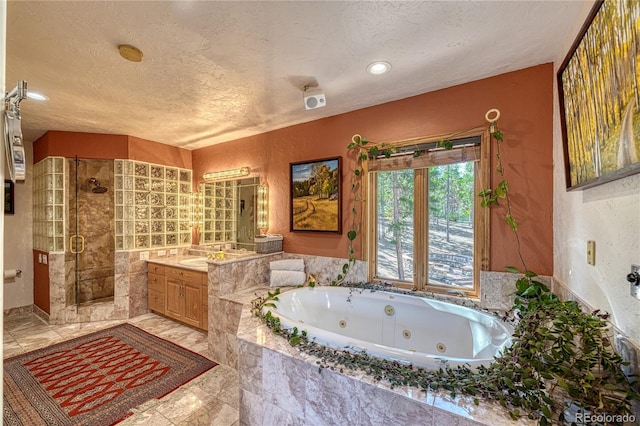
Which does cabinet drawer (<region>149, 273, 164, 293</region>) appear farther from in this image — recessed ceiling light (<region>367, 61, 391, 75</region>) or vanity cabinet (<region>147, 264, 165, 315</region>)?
recessed ceiling light (<region>367, 61, 391, 75</region>)

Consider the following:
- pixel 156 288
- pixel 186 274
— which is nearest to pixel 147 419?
pixel 186 274

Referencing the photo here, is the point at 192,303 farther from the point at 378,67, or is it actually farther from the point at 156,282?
the point at 378,67

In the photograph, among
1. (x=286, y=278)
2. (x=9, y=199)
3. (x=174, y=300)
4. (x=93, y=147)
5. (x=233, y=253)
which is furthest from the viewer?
(x=233, y=253)

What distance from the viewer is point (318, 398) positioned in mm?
1437

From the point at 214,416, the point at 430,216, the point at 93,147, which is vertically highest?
the point at 93,147

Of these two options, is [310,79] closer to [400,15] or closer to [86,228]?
[400,15]

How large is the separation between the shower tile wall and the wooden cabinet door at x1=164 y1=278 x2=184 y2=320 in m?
1.17

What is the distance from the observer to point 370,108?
2.74 metres

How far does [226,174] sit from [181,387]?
2.56 metres

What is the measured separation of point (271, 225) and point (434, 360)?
2.53m

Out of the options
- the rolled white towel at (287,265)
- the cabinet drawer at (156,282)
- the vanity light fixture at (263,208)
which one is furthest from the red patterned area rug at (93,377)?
the vanity light fixture at (263,208)

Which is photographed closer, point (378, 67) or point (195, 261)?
point (378, 67)

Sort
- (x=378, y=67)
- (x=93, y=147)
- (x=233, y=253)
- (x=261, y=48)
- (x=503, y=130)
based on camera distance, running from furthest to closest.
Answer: (x=233, y=253) < (x=93, y=147) < (x=503, y=130) < (x=378, y=67) < (x=261, y=48)

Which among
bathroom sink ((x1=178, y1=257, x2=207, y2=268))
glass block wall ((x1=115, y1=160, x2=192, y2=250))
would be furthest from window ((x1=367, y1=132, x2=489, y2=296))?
glass block wall ((x1=115, y1=160, x2=192, y2=250))
